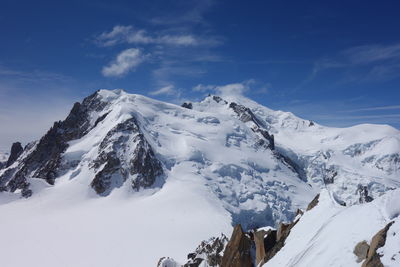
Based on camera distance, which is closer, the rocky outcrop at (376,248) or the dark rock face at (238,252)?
the rocky outcrop at (376,248)

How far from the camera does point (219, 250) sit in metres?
31.5

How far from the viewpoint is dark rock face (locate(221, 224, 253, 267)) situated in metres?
23.7

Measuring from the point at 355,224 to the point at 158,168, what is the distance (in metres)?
86.8

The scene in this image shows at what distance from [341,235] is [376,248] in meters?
2.84

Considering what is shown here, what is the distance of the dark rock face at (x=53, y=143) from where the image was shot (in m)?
118

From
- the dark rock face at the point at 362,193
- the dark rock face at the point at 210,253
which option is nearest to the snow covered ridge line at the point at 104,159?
the dark rock face at the point at 210,253

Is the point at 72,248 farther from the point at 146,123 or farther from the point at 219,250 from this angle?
the point at 146,123

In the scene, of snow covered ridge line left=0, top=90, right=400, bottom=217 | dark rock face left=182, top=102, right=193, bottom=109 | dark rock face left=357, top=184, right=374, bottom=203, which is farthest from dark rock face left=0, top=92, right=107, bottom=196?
dark rock face left=357, top=184, right=374, bottom=203

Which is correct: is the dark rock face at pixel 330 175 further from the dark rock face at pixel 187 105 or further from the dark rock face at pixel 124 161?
the dark rock face at pixel 124 161

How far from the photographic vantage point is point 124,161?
100438 mm

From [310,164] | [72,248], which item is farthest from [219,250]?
[310,164]

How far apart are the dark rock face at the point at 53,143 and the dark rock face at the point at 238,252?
327ft

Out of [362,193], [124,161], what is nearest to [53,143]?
[124,161]

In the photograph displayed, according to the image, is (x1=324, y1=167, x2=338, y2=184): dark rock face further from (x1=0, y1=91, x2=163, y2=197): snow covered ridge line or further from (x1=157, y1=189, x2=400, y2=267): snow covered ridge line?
(x1=157, y1=189, x2=400, y2=267): snow covered ridge line
